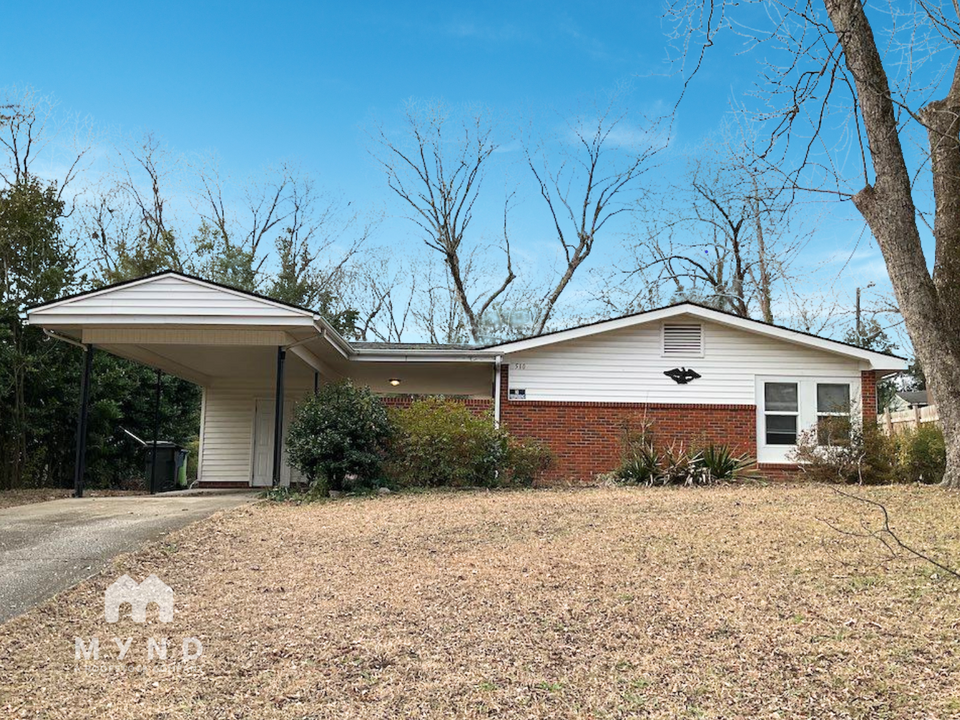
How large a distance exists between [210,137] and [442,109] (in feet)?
28.5

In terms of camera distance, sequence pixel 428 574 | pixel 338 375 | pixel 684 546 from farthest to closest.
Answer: pixel 338 375 → pixel 684 546 → pixel 428 574

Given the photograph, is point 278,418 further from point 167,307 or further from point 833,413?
point 833,413

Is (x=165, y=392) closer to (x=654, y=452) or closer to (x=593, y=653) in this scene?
(x=654, y=452)

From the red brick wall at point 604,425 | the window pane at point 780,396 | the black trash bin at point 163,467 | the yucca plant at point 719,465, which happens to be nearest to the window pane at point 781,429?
the window pane at point 780,396

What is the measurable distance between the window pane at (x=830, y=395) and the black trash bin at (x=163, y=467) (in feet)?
44.0

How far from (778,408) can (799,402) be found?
40 cm

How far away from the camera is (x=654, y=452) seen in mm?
13500

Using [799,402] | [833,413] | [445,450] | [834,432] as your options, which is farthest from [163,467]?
[833,413]

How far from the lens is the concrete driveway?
21.5 feet

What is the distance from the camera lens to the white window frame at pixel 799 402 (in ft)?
50.4

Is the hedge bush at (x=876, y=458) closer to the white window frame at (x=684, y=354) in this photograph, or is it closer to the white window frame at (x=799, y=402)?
the white window frame at (x=799, y=402)

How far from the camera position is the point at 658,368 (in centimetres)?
1547

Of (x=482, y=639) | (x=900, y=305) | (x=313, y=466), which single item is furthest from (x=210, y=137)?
(x=482, y=639)

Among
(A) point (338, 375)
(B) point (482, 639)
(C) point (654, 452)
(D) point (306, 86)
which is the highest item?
(D) point (306, 86)
